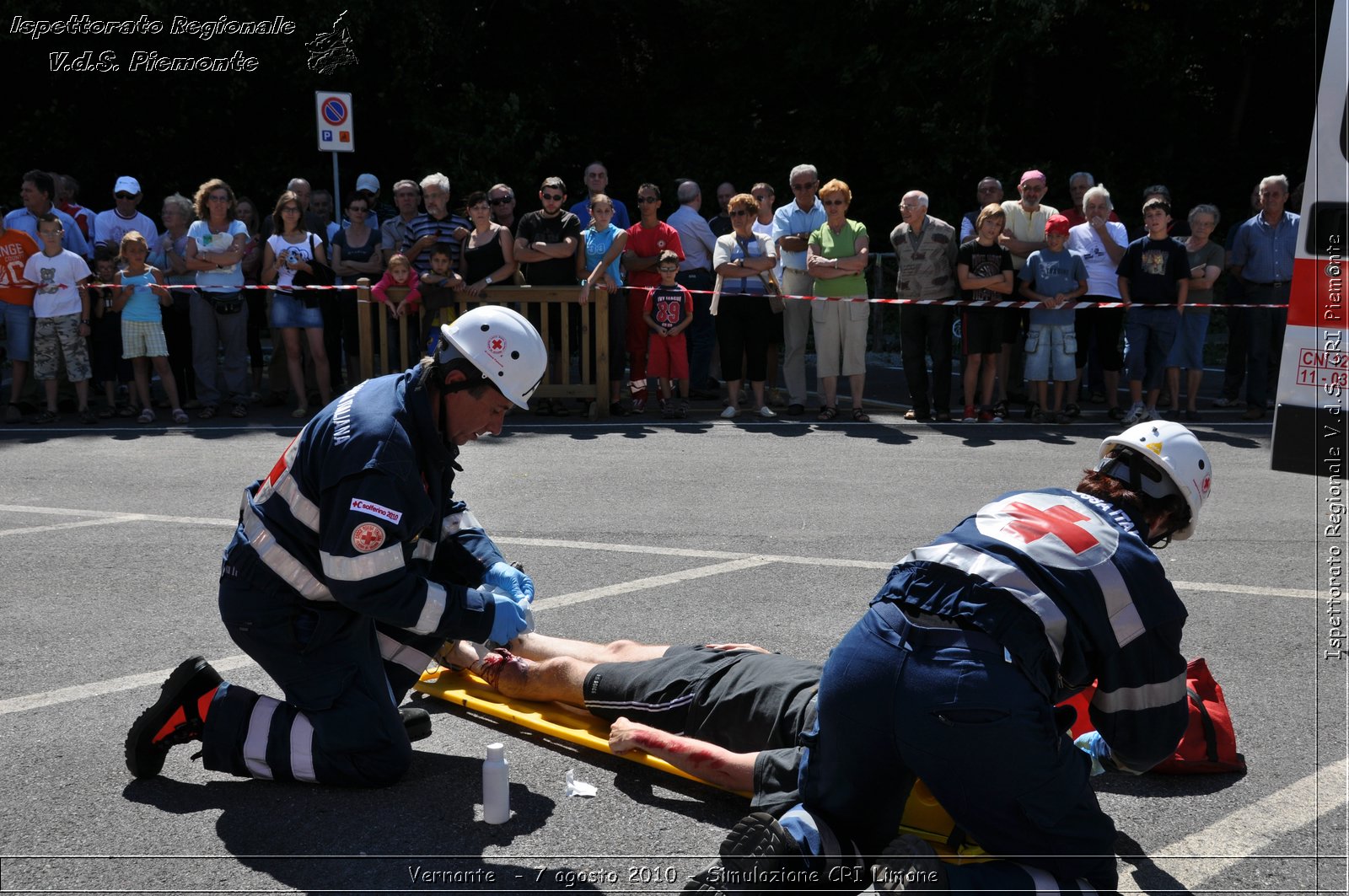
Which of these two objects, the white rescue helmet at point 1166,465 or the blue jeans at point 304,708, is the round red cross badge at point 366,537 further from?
the white rescue helmet at point 1166,465

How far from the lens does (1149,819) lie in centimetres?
425

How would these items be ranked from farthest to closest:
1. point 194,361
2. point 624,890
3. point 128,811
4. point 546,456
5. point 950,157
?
point 950,157 → point 194,361 → point 546,456 → point 128,811 → point 624,890

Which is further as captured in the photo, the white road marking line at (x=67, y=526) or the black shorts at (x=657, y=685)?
the white road marking line at (x=67, y=526)

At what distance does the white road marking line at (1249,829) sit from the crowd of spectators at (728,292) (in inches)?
315

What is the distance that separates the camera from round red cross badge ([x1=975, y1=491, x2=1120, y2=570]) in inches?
130

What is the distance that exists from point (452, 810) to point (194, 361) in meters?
9.56

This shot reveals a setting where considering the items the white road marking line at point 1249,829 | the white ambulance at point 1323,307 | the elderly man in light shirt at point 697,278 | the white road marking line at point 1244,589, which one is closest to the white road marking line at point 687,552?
the white road marking line at point 1244,589

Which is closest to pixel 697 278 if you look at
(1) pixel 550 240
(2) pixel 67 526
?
(1) pixel 550 240

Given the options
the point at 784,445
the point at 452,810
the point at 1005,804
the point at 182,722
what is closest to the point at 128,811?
the point at 182,722

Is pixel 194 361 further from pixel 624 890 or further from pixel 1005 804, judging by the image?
pixel 1005 804

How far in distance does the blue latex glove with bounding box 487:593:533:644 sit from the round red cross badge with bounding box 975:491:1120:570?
179 centimetres

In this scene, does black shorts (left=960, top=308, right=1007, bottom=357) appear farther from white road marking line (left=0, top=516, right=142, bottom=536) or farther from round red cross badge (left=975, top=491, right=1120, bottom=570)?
round red cross badge (left=975, top=491, right=1120, bottom=570)

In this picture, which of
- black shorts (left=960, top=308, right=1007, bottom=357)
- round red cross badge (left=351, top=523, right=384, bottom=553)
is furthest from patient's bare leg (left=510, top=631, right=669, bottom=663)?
black shorts (left=960, top=308, right=1007, bottom=357)

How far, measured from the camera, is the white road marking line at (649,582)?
652 centimetres
